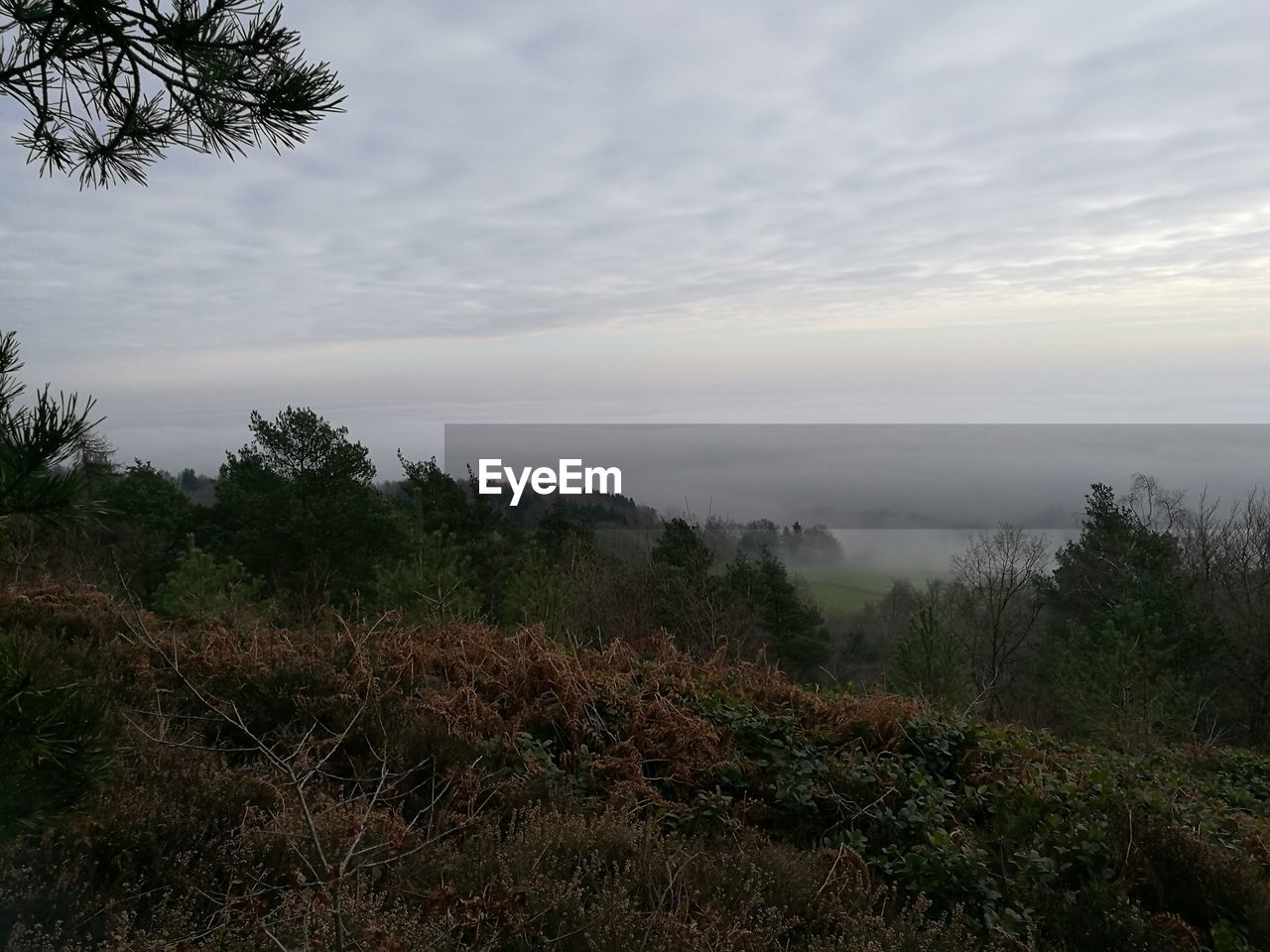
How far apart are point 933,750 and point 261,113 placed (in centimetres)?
506

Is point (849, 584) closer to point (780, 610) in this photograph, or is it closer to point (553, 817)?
point (780, 610)

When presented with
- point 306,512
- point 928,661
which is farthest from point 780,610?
point 306,512

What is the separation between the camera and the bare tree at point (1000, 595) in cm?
3984

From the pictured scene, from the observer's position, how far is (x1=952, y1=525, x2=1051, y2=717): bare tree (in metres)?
39.8

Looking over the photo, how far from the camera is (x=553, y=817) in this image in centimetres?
374

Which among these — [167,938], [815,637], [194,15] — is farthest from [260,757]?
[815,637]

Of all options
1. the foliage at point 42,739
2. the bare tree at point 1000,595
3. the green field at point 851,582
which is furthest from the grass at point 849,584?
the foliage at point 42,739

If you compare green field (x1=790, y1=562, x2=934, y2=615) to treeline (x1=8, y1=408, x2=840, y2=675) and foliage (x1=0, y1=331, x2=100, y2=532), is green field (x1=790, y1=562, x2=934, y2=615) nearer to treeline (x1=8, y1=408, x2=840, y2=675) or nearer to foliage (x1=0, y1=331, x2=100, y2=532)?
treeline (x1=8, y1=408, x2=840, y2=675)

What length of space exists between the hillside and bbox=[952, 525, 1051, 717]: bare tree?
35709mm

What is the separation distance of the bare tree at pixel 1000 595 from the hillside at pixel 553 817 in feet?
117

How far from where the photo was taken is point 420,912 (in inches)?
115

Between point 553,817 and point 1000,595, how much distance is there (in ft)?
137

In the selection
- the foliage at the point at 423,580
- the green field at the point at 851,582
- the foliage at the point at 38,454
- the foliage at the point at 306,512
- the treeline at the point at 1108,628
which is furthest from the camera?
the green field at the point at 851,582

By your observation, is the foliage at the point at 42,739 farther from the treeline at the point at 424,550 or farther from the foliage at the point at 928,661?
the foliage at the point at 928,661
